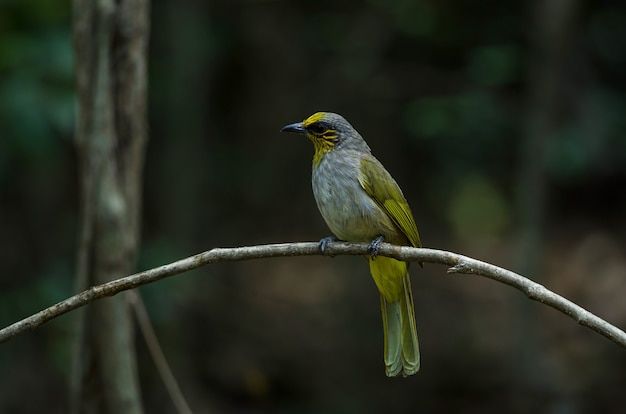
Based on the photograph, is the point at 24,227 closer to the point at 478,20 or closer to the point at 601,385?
the point at 478,20

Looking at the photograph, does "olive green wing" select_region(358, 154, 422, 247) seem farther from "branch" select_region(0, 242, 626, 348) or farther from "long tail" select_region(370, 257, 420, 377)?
"branch" select_region(0, 242, 626, 348)

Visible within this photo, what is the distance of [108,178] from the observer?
359cm

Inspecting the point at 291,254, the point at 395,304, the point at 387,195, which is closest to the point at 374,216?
the point at 387,195

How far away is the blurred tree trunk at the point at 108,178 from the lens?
3582 mm

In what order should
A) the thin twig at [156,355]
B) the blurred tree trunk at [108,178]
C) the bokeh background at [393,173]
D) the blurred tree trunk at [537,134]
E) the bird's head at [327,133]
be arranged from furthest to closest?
the bokeh background at [393,173] → the blurred tree trunk at [537,134] → the bird's head at [327,133] → the thin twig at [156,355] → the blurred tree trunk at [108,178]

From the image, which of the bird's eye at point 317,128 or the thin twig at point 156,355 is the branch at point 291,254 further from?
the bird's eye at point 317,128

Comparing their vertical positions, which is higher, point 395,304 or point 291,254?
point 291,254

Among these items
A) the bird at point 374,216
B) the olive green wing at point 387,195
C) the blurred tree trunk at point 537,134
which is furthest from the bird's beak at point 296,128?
the blurred tree trunk at point 537,134

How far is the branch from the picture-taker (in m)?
2.47

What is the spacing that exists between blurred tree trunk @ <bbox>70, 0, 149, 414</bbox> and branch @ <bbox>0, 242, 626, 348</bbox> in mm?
1006

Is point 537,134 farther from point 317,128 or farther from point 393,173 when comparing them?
point 317,128

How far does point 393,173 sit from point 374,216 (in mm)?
3811

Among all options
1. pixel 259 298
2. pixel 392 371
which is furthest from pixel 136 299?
pixel 259 298

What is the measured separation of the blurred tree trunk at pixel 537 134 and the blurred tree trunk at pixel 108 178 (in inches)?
120
